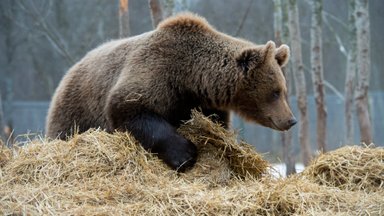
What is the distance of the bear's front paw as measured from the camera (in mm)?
5543

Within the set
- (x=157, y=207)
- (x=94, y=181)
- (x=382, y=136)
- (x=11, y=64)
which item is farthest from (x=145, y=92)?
(x=382, y=136)

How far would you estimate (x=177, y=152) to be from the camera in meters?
5.58

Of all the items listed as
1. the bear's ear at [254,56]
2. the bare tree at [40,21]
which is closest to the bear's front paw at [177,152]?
the bear's ear at [254,56]

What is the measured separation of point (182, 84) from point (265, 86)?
768mm

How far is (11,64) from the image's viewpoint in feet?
65.8

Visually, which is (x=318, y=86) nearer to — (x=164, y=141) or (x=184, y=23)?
(x=184, y=23)

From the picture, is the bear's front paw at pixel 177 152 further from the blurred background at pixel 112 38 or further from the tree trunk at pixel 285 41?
the blurred background at pixel 112 38

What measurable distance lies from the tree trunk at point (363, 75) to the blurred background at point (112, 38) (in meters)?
8.64

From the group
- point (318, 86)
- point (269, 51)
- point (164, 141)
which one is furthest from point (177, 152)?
point (318, 86)

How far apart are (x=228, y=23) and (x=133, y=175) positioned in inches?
576

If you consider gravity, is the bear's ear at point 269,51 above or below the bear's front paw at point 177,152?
above

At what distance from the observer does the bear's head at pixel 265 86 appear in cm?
606

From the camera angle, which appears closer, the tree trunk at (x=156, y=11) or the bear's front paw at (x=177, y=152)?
the bear's front paw at (x=177, y=152)

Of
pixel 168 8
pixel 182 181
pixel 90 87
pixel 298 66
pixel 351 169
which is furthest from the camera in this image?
pixel 298 66
